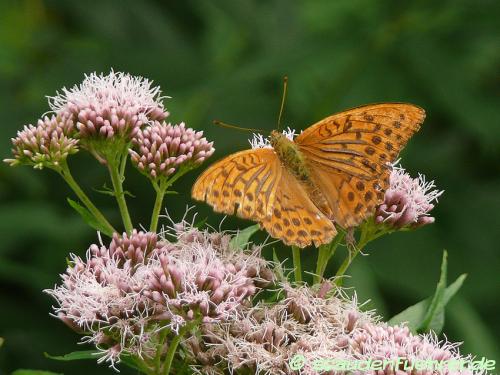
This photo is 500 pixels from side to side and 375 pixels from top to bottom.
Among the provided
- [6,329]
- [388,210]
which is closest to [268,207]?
[388,210]

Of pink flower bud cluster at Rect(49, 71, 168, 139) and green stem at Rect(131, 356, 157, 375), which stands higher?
pink flower bud cluster at Rect(49, 71, 168, 139)

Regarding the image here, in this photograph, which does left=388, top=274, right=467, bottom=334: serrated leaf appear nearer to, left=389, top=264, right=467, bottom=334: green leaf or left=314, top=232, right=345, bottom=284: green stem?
left=389, top=264, right=467, bottom=334: green leaf

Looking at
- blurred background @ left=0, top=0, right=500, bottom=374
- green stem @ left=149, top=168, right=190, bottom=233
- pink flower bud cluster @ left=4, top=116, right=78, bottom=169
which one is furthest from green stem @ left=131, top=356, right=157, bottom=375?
blurred background @ left=0, top=0, right=500, bottom=374

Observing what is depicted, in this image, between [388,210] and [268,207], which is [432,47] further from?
[268,207]

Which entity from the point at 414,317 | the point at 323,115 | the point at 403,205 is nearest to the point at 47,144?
the point at 403,205

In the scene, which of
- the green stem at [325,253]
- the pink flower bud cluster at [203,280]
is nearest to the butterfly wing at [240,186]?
the pink flower bud cluster at [203,280]

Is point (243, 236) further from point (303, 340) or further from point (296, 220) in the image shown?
point (303, 340)
